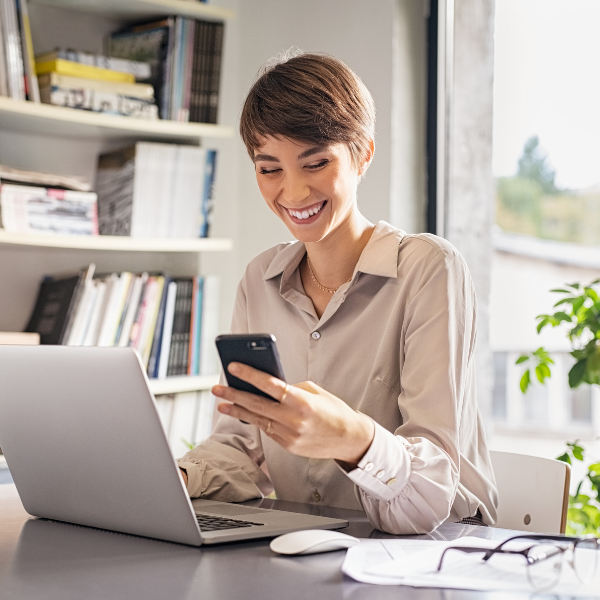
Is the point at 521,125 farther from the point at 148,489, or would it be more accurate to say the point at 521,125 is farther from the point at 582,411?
the point at 148,489

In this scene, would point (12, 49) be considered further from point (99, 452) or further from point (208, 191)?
point (99, 452)

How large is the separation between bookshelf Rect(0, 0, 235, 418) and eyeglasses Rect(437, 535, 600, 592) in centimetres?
162

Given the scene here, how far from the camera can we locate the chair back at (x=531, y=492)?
4.15 feet

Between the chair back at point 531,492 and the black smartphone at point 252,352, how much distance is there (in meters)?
0.61

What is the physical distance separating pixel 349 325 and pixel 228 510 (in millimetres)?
392

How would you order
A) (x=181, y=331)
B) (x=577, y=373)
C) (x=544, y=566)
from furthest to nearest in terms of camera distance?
1. (x=181, y=331)
2. (x=577, y=373)
3. (x=544, y=566)

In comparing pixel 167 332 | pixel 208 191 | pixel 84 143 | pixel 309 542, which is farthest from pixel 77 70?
pixel 309 542

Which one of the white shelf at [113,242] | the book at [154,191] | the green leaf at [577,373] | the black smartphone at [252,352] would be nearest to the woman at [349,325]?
the black smartphone at [252,352]

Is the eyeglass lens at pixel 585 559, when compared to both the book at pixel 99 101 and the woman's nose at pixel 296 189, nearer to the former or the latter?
the woman's nose at pixel 296 189

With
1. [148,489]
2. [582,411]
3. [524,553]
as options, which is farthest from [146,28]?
[524,553]

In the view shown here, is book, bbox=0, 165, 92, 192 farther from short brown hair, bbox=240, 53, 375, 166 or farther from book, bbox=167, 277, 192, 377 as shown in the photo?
short brown hair, bbox=240, 53, 375, 166

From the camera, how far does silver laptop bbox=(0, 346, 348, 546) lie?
896 millimetres

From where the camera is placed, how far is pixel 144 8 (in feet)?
7.98

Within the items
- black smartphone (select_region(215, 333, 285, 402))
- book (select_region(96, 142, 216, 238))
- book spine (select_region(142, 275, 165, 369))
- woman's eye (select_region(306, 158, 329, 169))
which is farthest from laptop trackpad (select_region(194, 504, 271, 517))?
book (select_region(96, 142, 216, 238))
